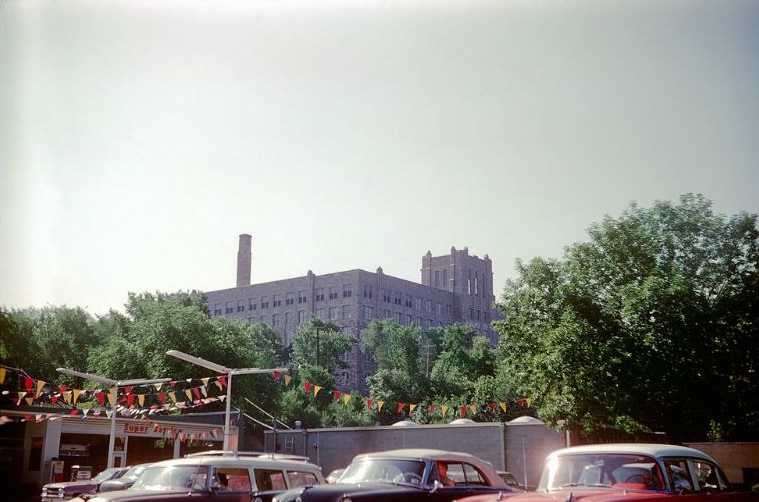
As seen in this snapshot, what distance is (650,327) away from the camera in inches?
1045

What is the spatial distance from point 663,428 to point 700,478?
2038 centimetres

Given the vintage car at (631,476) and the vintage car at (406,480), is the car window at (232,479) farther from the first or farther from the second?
the vintage car at (631,476)

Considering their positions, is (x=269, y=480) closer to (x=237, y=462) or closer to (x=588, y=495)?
(x=237, y=462)

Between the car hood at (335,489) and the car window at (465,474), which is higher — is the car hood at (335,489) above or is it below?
below

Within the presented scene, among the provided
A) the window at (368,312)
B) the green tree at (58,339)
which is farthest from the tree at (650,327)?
the window at (368,312)

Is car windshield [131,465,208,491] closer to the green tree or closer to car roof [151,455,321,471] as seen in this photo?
car roof [151,455,321,471]

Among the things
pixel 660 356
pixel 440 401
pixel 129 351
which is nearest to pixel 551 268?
pixel 660 356

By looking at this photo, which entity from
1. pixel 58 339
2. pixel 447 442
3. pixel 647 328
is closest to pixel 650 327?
pixel 647 328

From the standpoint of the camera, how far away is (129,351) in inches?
2056

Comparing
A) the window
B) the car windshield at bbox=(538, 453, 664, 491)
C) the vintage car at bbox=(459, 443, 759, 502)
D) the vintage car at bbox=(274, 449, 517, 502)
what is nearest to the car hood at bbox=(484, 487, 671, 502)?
the vintage car at bbox=(459, 443, 759, 502)

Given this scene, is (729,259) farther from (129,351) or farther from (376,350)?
(376,350)

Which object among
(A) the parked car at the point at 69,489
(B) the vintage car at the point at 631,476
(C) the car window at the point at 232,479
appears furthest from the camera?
(A) the parked car at the point at 69,489

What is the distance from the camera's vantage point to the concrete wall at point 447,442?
36156mm

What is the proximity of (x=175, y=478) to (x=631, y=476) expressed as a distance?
21.4 feet
